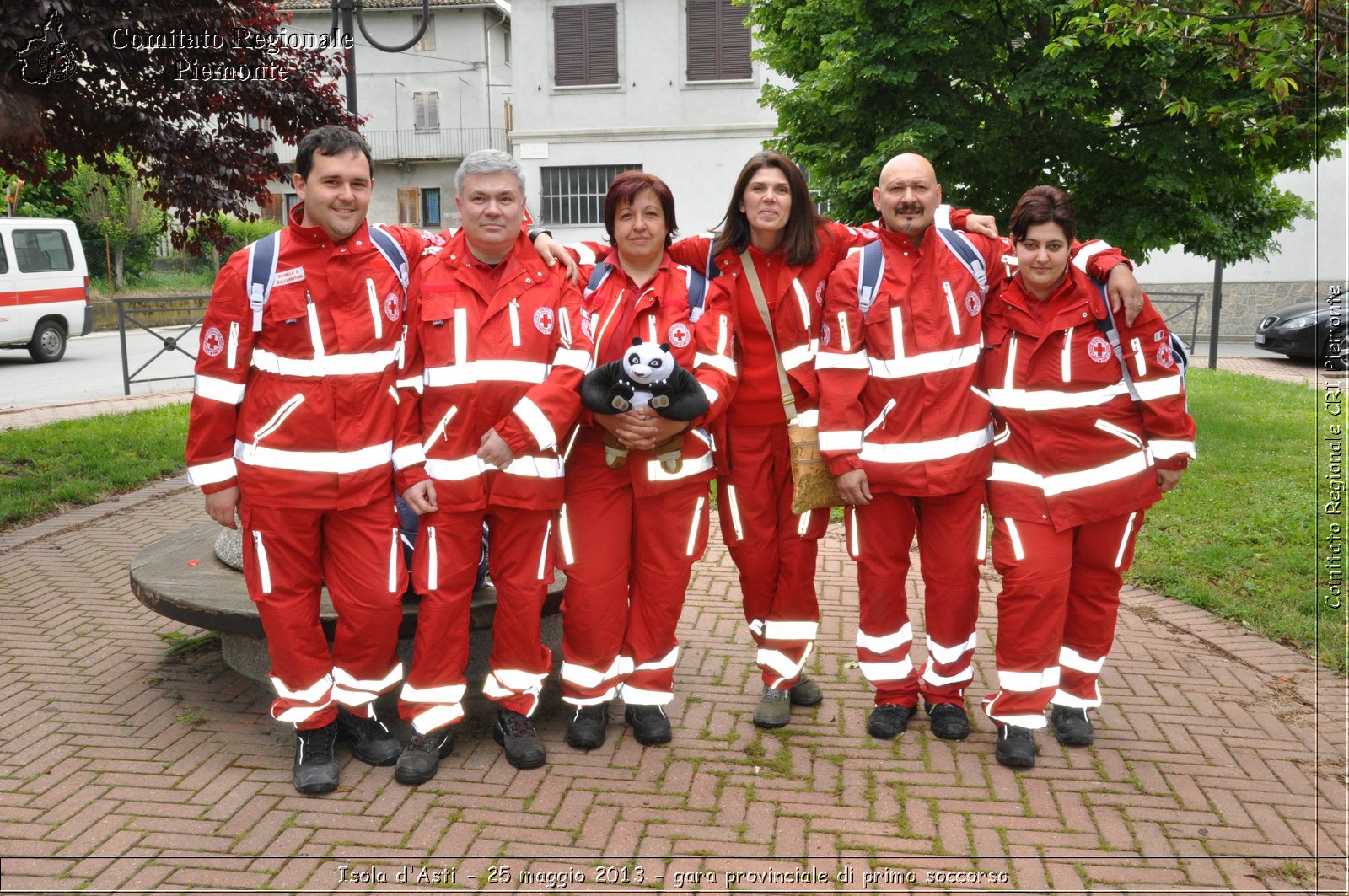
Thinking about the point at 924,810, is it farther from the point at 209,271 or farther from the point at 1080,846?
the point at 209,271

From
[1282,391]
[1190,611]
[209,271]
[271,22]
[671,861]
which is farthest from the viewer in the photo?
[209,271]

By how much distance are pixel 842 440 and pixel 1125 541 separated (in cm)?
117

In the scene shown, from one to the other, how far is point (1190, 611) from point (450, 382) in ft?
14.4

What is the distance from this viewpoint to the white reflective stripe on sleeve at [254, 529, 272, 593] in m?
3.89

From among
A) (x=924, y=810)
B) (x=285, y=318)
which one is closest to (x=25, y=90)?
(x=285, y=318)

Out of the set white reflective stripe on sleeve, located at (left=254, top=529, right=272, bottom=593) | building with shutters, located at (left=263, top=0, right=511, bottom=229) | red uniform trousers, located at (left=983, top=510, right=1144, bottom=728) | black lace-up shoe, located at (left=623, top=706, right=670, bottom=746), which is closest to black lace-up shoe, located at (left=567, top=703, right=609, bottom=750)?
black lace-up shoe, located at (left=623, top=706, right=670, bottom=746)

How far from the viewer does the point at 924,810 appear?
3766mm

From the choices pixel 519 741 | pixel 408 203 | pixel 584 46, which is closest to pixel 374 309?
pixel 519 741

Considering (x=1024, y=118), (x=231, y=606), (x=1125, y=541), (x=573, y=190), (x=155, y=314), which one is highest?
(x=573, y=190)

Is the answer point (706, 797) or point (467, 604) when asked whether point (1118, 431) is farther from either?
point (467, 604)

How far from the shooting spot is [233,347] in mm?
3795

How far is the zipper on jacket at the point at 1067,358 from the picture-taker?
408 centimetres

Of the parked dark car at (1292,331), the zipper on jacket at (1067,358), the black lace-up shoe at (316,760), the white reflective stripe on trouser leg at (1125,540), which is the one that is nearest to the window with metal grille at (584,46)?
the parked dark car at (1292,331)

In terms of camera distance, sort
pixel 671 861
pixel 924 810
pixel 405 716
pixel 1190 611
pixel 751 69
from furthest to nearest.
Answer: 1. pixel 751 69
2. pixel 1190 611
3. pixel 405 716
4. pixel 924 810
5. pixel 671 861
